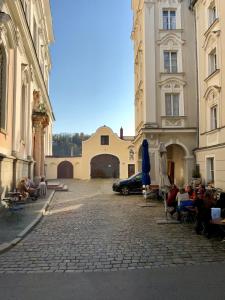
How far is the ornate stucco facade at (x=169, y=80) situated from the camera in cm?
2302

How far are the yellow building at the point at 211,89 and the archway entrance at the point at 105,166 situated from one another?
85.8 feet

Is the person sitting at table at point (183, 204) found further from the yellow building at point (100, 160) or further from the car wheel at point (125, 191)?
the yellow building at point (100, 160)

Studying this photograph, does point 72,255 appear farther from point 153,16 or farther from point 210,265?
point 153,16

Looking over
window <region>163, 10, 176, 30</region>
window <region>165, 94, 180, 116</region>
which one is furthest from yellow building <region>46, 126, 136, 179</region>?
window <region>163, 10, 176, 30</region>

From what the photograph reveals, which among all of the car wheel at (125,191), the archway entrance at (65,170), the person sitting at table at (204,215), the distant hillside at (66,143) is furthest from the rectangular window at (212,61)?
the distant hillside at (66,143)

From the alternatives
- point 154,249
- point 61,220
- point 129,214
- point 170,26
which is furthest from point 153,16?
point 154,249

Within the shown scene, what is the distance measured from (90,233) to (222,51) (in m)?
11.2

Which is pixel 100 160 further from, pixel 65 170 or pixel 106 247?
pixel 106 247

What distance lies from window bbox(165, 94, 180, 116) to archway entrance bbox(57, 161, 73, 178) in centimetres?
2589

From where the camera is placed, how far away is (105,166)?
47.1m

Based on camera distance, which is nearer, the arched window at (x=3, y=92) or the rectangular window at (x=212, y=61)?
the arched window at (x=3, y=92)

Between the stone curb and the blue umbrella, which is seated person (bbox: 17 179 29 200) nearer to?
the stone curb

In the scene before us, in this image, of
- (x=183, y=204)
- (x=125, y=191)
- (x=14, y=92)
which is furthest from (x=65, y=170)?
(x=183, y=204)

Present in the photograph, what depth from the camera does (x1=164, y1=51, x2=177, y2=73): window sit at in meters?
23.8
